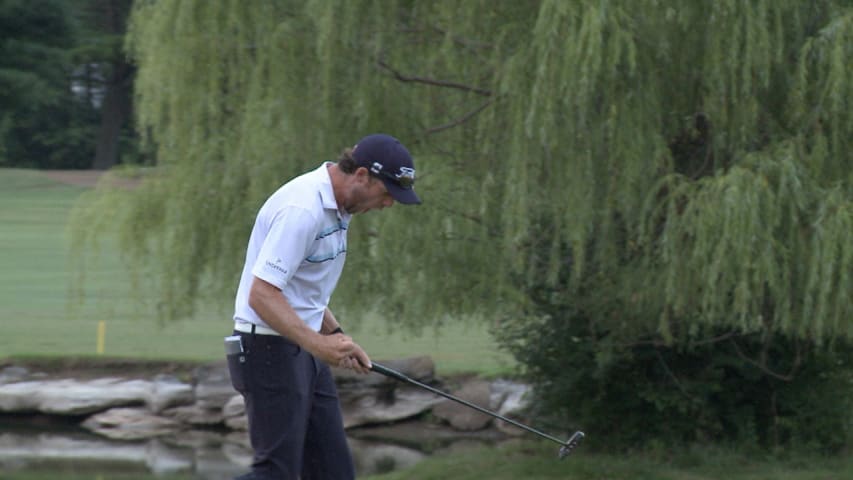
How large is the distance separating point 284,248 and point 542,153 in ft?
10.8

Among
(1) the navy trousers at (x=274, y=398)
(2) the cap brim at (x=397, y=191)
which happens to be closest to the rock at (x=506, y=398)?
(1) the navy trousers at (x=274, y=398)

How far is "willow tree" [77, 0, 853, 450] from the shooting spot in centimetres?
704

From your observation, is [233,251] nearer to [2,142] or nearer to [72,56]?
[72,56]

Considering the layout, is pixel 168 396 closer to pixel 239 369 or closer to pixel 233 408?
pixel 233 408

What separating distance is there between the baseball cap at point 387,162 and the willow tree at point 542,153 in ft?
8.64

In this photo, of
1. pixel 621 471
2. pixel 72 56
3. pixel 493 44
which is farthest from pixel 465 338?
pixel 72 56

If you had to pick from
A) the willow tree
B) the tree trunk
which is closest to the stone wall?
the willow tree

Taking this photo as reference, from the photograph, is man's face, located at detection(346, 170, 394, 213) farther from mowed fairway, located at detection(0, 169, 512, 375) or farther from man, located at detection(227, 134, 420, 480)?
mowed fairway, located at detection(0, 169, 512, 375)

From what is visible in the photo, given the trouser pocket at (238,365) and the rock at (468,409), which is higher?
the trouser pocket at (238,365)

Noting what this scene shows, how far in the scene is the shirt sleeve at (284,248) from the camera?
4.34 meters

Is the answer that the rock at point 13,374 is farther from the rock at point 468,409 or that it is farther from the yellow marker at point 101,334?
the rock at point 468,409


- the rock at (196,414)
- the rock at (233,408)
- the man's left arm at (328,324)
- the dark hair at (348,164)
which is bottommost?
the rock at (196,414)

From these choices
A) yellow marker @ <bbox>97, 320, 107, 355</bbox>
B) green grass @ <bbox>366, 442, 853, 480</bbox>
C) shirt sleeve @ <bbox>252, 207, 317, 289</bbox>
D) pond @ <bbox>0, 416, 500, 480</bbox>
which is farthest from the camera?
yellow marker @ <bbox>97, 320, 107, 355</bbox>

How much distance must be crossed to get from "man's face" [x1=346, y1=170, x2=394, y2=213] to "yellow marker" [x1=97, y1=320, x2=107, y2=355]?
10.8m
